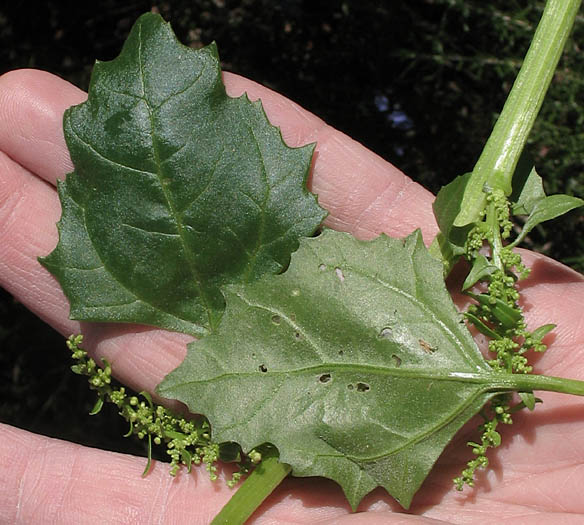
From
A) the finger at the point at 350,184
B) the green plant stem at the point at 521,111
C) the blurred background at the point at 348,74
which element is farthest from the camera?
the blurred background at the point at 348,74

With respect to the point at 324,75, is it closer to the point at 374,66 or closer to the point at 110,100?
the point at 374,66

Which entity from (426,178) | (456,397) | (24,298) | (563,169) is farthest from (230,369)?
(563,169)

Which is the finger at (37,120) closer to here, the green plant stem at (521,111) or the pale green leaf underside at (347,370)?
the pale green leaf underside at (347,370)

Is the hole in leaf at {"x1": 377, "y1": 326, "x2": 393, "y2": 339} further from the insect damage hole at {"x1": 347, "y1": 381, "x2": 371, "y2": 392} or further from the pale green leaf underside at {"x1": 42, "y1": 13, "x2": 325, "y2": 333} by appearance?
the pale green leaf underside at {"x1": 42, "y1": 13, "x2": 325, "y2": 333}

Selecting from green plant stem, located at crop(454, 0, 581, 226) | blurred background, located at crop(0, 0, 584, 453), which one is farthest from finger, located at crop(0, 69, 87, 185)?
green plant stem, located at crop(454, 0, 581, 226)

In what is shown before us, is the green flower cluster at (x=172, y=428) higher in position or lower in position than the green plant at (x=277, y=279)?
lower

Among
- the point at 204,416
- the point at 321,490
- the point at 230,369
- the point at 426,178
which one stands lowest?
the point at 321,490

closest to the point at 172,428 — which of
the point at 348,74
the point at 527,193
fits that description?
the point at 527,193

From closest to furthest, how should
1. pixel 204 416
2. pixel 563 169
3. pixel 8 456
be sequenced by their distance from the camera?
pixel 204 416 → pixel 8 456 → pixel 563 169

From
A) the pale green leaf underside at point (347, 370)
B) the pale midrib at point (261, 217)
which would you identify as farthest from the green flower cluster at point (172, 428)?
the pale midrib at point (261, 217)

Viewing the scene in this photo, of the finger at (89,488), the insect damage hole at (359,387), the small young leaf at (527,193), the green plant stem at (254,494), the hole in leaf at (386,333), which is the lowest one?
the finger at (89,488)
